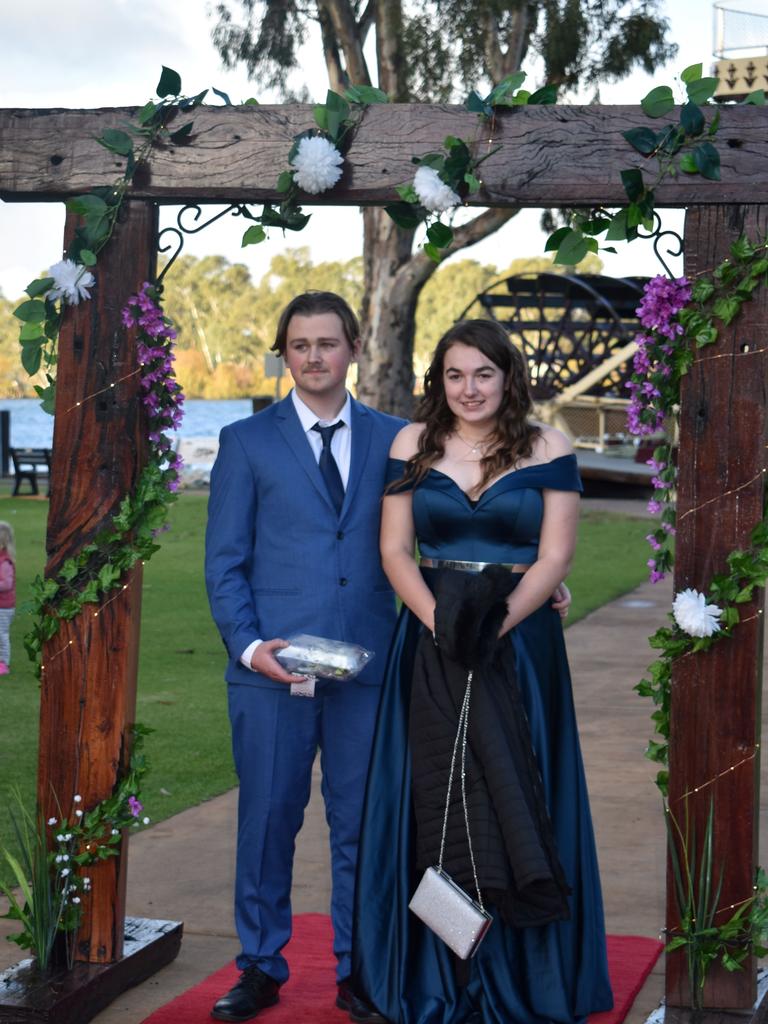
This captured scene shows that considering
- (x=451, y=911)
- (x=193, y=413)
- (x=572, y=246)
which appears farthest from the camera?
(x=193, y=413)

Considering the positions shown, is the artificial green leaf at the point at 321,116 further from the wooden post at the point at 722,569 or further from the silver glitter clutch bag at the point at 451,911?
the silver glitter clutch bag at the point at 451,911

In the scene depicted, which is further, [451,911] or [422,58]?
[422,58]

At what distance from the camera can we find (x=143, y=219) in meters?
4.43

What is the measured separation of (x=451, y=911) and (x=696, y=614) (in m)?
1.03

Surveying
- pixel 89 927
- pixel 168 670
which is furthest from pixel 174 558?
pixel 89 927

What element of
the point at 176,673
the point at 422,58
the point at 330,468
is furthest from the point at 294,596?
the point at 422,58

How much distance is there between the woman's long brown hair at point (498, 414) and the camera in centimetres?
414

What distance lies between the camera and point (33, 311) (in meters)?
4.45

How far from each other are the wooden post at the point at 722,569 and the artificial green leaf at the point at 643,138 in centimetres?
21

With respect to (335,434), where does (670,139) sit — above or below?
above

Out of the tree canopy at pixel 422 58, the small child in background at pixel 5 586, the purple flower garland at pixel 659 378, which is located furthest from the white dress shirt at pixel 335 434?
the tree canopy at pixel 422 58

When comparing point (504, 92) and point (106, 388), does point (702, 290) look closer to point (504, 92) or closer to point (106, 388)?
point (504, 92)

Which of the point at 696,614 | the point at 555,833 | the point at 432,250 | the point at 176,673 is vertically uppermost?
the point at 432,250

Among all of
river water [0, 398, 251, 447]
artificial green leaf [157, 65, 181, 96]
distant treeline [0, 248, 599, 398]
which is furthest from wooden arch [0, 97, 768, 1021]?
river water [0, 398, 251, 447]
